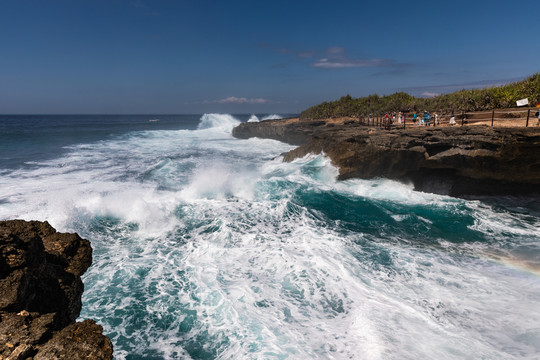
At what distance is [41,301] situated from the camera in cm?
372

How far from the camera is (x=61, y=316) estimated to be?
12.2 feet

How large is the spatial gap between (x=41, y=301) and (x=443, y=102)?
104 ft

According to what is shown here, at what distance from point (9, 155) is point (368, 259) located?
106 feet

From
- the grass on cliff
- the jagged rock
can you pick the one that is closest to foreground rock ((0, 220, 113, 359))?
the jagged rock

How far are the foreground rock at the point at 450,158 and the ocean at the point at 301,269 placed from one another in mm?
873

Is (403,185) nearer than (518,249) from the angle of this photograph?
No

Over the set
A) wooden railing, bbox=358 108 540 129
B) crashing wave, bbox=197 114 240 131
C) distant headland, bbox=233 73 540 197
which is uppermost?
crashing wave, bbox=197 114 240 131

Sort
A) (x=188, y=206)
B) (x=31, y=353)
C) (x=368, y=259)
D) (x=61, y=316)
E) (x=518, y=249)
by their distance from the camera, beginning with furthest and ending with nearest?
1. (x=188, y=206)
2. (x=518, y=249)
3. (x=368, y=259)
4. (x=61, y=316)
5. (x=31, y=353)

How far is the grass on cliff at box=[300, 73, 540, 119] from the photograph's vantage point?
21.6m

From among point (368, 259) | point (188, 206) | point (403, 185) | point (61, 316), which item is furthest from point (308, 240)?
point (403, 185)

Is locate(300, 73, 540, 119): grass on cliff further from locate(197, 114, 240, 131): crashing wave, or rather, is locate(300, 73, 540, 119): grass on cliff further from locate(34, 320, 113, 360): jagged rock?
locate(34, 320, 113, 360): jagged rock

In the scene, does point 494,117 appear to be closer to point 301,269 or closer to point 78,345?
point 301,269

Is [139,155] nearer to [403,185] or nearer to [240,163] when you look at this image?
[240,163]

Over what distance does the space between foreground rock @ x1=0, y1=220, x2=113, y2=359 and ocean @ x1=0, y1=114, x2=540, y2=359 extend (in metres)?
1.90
